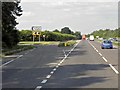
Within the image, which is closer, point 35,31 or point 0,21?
point 0,21

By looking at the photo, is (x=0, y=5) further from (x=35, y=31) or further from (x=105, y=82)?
(x=35, y=31)

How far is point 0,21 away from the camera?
50250 millimetres

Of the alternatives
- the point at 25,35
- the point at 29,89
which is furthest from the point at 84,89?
the point at 25,35

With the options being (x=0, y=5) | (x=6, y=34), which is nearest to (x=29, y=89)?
(x=0, y=5)

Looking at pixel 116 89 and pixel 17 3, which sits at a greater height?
pixel 17 3

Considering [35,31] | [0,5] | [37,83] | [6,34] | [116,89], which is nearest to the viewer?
[116,89]

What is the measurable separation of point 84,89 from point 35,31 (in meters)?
97.7

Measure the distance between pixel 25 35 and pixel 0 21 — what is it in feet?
261

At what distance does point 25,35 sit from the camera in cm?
12975

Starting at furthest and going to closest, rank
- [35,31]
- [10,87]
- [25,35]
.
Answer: [25,35] → [35,31] → [10,87]

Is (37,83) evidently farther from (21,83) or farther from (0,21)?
(0,21)

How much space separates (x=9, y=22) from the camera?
5647 centimetres

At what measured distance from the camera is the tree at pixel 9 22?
177 feet

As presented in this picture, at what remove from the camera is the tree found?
53844 millimetres
